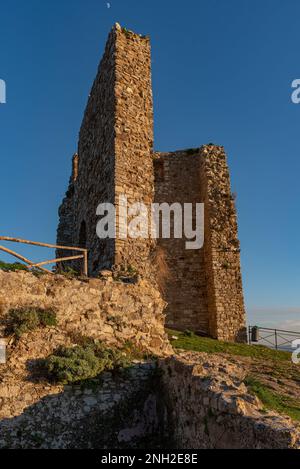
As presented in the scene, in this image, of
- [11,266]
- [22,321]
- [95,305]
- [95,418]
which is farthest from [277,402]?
[11,266]

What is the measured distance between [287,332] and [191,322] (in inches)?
175

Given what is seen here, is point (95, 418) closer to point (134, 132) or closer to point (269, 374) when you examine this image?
point (269, 374)

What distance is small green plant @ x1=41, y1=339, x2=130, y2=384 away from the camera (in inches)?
249

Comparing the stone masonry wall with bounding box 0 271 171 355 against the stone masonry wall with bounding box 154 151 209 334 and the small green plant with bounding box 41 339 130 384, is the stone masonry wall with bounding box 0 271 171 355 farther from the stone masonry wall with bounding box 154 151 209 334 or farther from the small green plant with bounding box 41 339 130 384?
the stone masonry wall with bounding box 154 151 209 334

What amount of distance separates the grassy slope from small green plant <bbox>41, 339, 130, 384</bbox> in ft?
8.75

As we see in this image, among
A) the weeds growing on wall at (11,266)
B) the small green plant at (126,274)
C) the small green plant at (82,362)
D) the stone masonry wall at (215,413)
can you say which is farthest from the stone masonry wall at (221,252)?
the weeds growing on wall at (11,266)

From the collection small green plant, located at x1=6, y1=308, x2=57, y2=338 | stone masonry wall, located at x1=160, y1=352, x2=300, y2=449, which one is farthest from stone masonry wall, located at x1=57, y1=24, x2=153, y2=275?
stone masonry wall, located at x1=160, y1=352, x2=300, y2=449

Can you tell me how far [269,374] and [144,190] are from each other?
6374mm

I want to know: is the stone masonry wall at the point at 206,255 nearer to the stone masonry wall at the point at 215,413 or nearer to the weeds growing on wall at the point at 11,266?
the stone masonry wall at the point at 215,413

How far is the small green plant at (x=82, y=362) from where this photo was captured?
6316 mm

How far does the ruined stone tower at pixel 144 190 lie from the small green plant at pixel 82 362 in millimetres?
3113
